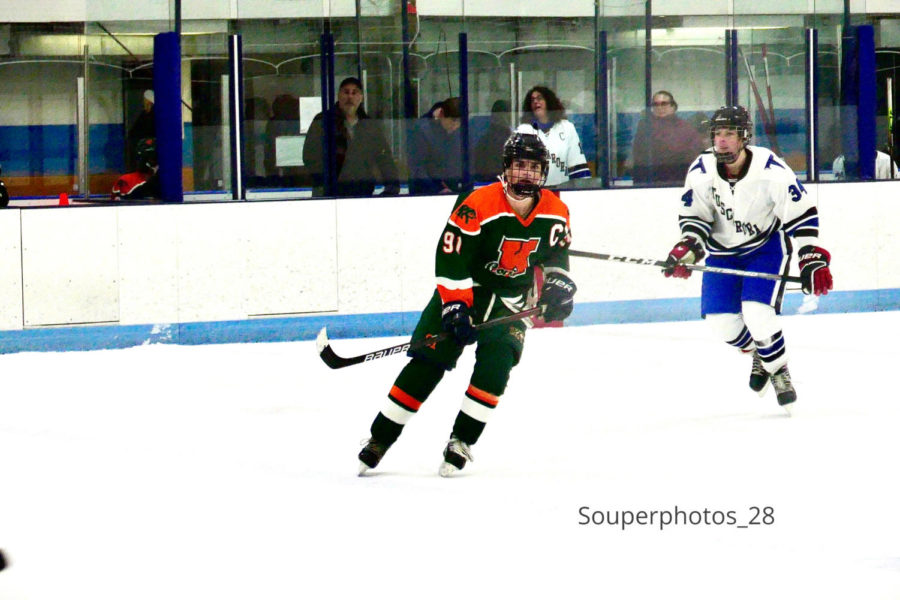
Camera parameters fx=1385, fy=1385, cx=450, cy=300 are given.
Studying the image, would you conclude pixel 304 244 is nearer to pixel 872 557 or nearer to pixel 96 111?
pixel 96 111

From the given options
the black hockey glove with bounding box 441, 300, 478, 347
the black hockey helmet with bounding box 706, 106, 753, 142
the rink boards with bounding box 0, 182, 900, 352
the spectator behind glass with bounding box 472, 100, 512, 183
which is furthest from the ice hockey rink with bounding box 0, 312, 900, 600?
the spectator behind glass with bounding box 472, 100, 512, 183

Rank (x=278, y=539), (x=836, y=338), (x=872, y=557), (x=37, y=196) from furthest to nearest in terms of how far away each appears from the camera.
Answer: (x=37, y=196) → (x=836, y=338) → (x=278, y=539) → (x=872, y=557)

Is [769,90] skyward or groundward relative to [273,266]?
skyward

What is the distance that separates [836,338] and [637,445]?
2.96 meters

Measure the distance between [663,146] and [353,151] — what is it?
178 centimetres

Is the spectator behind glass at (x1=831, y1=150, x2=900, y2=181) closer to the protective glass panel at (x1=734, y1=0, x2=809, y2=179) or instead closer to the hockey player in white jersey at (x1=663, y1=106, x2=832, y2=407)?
the protective glass panel at (x1=734, y1=0, x2=809, y2=179)

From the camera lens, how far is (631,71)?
7781 mm

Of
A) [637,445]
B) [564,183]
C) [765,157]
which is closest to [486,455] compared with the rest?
[637,445]

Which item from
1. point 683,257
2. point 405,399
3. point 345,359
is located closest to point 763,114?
point 683,257

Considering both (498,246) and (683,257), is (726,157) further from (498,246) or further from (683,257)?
(498,246)

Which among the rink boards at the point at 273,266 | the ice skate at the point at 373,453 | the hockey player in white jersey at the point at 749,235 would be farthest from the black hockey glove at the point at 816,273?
the rink boards at the point at 273,266

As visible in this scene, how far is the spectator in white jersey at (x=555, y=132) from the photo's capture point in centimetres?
761

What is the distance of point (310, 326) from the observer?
23.8 ft

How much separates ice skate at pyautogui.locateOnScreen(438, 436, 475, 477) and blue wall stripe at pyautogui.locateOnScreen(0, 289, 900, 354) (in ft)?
11.3
